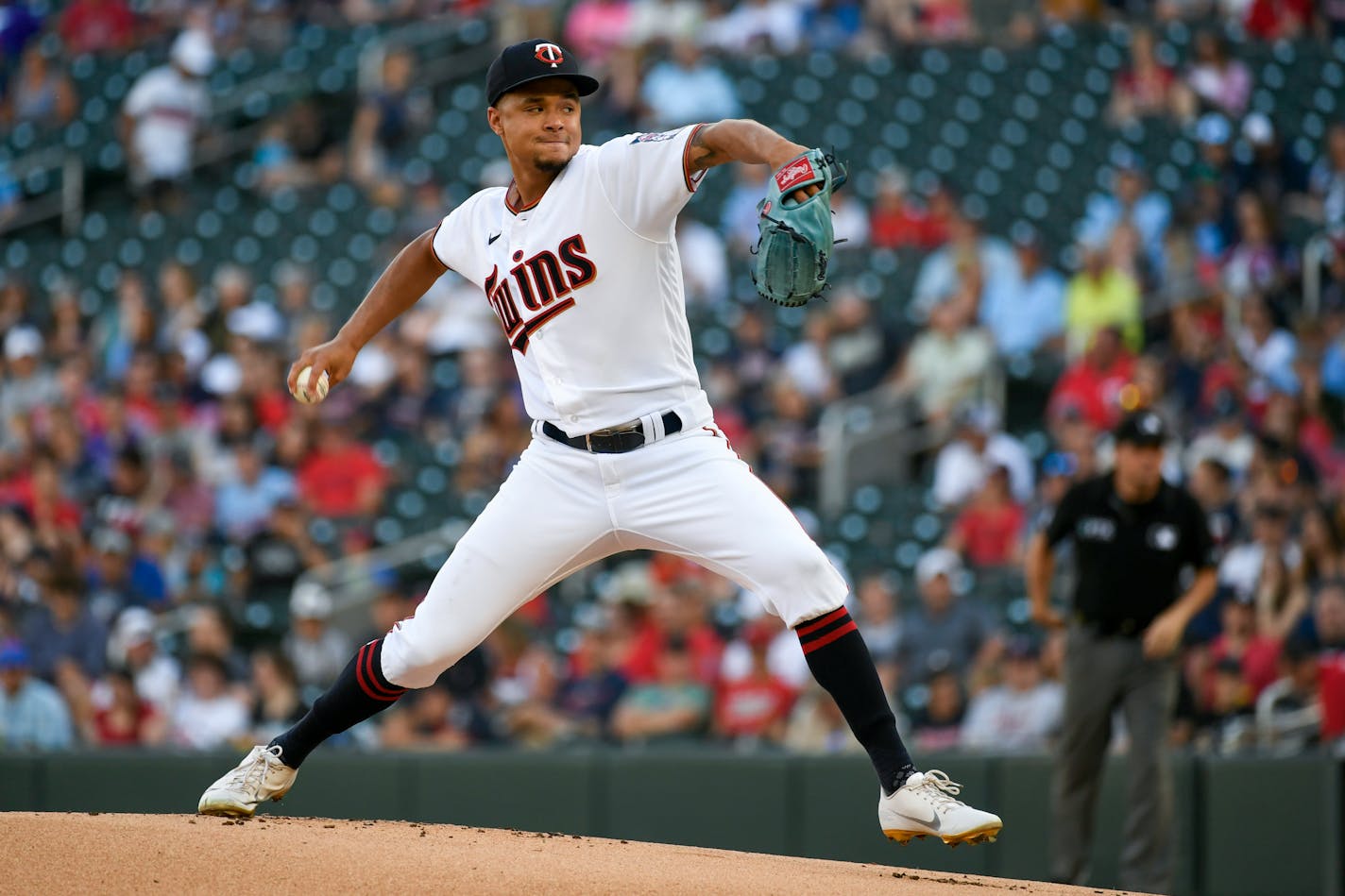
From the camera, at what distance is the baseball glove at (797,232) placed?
3760 millimetres

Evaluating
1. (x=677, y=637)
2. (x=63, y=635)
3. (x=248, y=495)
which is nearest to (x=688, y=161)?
(x=677, y=637)

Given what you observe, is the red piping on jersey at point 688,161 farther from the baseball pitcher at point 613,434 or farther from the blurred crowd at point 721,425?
the blurred crowd at point 721,425

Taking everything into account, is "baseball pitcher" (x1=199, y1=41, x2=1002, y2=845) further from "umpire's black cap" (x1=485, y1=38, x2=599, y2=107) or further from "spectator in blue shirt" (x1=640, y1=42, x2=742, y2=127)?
"spectator in blue shirt" (x1=640, y1=42, x2=742, y2=127)

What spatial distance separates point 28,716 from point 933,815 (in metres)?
6.05

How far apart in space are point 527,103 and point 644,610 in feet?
16.4

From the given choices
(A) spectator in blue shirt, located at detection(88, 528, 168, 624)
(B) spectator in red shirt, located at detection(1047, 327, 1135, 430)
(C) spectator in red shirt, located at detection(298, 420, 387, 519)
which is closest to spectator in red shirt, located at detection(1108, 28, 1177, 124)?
(B) spectator in red shirt, located at detection(1047, 327, 1135, 430)

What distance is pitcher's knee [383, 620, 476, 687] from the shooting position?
14.7 ft

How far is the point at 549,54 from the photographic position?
14.2 feet

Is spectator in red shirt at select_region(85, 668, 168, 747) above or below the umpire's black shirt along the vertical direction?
below

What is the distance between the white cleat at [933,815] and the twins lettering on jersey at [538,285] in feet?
4.54

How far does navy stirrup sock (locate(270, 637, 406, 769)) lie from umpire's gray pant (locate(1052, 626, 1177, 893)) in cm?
284

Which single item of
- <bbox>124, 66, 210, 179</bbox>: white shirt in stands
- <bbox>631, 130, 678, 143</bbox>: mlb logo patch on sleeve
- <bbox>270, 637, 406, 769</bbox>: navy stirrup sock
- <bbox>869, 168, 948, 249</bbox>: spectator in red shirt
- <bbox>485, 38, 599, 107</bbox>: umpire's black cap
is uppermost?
<bbox>124, 66, 210, 179</bbox>: white shirt in stands

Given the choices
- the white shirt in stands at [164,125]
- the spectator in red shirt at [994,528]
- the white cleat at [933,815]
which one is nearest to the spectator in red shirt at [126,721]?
the spectator in red shirt at [994,528]

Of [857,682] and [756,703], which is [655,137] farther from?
[756,703]
